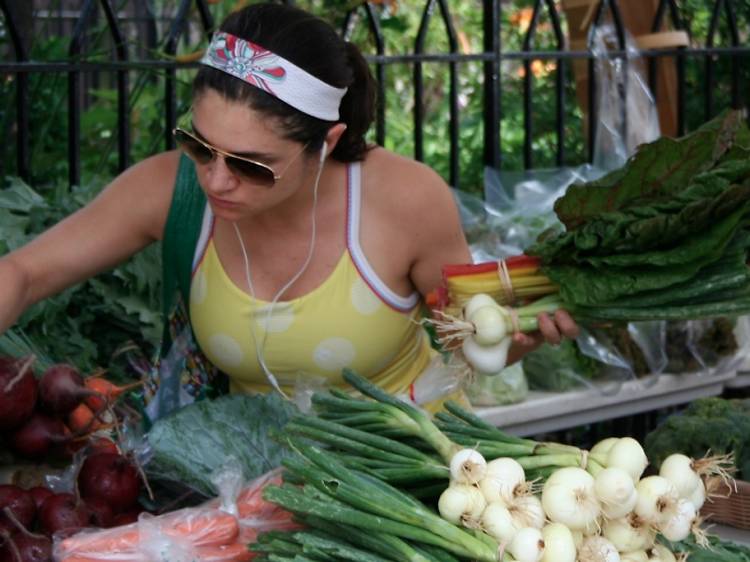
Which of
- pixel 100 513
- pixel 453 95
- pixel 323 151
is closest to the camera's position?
pixel 100 513

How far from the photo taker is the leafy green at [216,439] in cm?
224

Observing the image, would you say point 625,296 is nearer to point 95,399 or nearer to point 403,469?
point 403,469

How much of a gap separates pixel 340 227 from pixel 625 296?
67 cm

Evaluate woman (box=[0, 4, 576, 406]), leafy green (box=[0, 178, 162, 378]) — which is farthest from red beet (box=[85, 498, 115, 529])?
leafy green (box=[0, 178, 162, 378])

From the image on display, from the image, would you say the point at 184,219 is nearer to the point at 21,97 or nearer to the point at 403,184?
the point at 403,184

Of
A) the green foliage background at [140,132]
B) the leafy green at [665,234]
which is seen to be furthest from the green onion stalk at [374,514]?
A: the green foliage background at [140,132]

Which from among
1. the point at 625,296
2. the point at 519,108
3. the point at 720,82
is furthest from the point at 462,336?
the point at 519,108

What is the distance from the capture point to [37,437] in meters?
2.40

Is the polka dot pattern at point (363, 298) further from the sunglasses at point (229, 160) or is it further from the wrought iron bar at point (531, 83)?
the wrought iron bar at point (531, 83)

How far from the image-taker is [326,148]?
8.60ft

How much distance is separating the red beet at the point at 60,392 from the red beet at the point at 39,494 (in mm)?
237

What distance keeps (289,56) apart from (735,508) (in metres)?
1.50

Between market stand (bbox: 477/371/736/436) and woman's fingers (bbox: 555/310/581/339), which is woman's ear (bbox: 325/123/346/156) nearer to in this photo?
woman's fingers (bbox: 555/310/581/339)

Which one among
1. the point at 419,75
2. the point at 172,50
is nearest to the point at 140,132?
the point at 419,75
